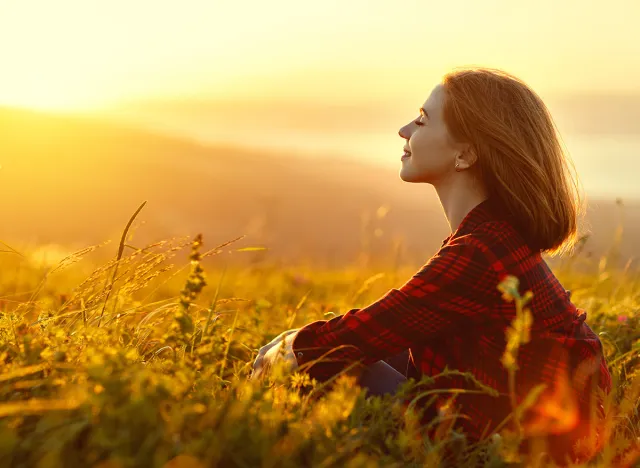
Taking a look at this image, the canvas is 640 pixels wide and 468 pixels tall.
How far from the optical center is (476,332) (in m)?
2.68

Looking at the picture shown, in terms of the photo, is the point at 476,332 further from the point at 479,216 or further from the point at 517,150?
the point at 517,150

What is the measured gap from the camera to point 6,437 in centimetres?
167

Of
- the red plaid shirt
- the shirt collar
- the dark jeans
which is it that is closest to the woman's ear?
the shirt collar

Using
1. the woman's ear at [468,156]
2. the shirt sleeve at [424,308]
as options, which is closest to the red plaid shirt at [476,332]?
the shirt sleeve at [424,308]

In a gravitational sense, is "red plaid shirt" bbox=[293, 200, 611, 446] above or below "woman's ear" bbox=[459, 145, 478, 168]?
below

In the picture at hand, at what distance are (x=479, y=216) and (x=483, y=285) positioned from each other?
384 mm

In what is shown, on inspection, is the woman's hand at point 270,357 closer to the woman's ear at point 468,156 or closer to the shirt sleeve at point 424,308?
the shirt sleeve at point 424,308

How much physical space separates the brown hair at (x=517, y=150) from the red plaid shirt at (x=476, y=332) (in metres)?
0.15

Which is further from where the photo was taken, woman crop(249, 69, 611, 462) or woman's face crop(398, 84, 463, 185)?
woman's face crop(398, 84, 463, 185)

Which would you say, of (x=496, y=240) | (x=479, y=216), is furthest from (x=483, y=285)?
(x=479, y=216)

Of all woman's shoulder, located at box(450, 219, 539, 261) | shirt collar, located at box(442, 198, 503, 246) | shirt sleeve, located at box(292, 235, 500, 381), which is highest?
shirt collar, located at box(442, 198, 503, 246)

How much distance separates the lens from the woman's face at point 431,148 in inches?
119

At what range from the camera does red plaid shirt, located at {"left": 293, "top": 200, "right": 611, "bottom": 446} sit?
2.53 m

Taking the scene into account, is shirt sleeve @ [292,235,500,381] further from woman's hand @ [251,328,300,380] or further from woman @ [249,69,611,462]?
woman's hand @ [251,328,300,380]
